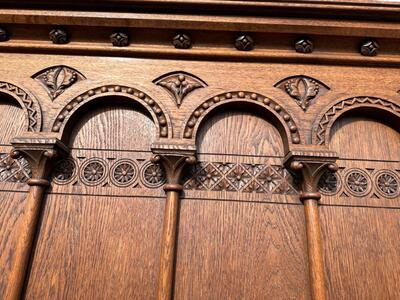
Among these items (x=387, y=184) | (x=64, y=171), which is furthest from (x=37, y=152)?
(x=387, y=184)

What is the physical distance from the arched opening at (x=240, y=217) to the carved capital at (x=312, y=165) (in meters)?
0.08

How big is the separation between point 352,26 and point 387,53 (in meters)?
0.25

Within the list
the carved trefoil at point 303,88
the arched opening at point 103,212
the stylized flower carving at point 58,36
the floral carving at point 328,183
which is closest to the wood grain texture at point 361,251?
the floral carving at point 328,183

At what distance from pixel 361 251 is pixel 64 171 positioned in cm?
139

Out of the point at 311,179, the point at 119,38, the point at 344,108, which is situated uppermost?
the point at 119,38

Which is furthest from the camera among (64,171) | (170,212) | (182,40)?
(182,40)

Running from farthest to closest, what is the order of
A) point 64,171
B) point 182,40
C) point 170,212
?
point 182,40 < point 64,171 < point 170,212

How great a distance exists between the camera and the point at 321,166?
4.55ft

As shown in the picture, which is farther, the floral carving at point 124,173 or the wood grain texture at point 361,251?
the floral carving at point 124,173

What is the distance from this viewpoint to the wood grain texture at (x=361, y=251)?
52.2 inches

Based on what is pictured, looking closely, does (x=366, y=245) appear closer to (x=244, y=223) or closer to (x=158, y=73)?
(x=244, y=223)

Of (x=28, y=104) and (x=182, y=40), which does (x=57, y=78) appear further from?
(x=182, y=40)

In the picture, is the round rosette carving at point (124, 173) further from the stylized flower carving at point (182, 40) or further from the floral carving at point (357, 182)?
the floral carving at point (357, 182)

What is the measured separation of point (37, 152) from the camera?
4.56 feet
